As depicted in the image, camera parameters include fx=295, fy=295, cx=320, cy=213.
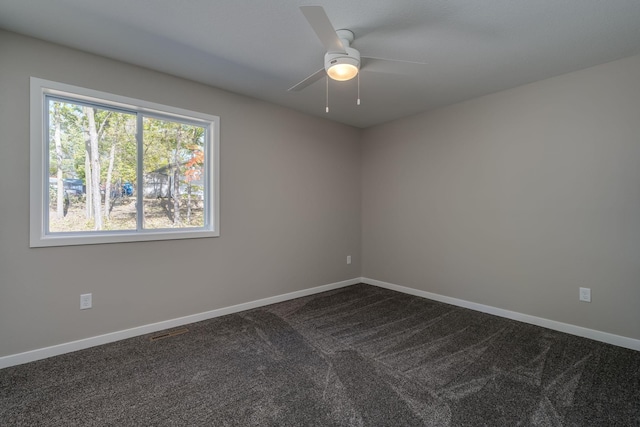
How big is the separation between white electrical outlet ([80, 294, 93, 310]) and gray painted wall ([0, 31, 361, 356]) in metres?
0.03

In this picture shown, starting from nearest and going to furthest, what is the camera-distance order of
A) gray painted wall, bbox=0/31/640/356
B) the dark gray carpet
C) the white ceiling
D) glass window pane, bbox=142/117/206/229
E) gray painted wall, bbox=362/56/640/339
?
1. the dark gray carpet
2. the white ceiling
3. gray painted wall, bbox=0/31/640/356
4. gray painted wall, bbox=362/56/640/339
5. glass window pane, bbox=142/117/206/229

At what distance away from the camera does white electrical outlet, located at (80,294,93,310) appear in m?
2.48

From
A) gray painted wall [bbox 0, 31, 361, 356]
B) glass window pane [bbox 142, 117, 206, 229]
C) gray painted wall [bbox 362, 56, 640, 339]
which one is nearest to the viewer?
gray painted wall [bbox 0, 31, 361, 356]

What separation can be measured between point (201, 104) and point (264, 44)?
3.67 ft

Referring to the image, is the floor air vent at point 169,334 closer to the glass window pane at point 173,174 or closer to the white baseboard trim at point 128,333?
the white baseboard trim at point 128,333

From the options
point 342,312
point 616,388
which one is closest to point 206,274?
point 342,312

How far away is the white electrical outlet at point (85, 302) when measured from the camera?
8.13ft

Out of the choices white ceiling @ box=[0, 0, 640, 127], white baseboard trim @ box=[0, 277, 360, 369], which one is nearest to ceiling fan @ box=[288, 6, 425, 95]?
white ceiling @ box=[0, 0, 640, 127]

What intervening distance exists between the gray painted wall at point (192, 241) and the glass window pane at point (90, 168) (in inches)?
8.2

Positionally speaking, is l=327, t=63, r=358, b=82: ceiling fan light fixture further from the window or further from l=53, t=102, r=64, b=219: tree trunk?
l=53, t=102, r=64, b=219: tree trunk

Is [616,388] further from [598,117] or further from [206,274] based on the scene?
[206,274]

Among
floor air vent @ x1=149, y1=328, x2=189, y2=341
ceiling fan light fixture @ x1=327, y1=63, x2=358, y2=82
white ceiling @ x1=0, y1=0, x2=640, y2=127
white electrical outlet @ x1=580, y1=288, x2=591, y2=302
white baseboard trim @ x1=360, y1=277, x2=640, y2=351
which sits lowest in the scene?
floor air vent @ x1=149, y1=328, x2=189, y2=341

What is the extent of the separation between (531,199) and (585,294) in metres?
0.99

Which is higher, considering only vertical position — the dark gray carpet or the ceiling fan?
the ceiling fan
